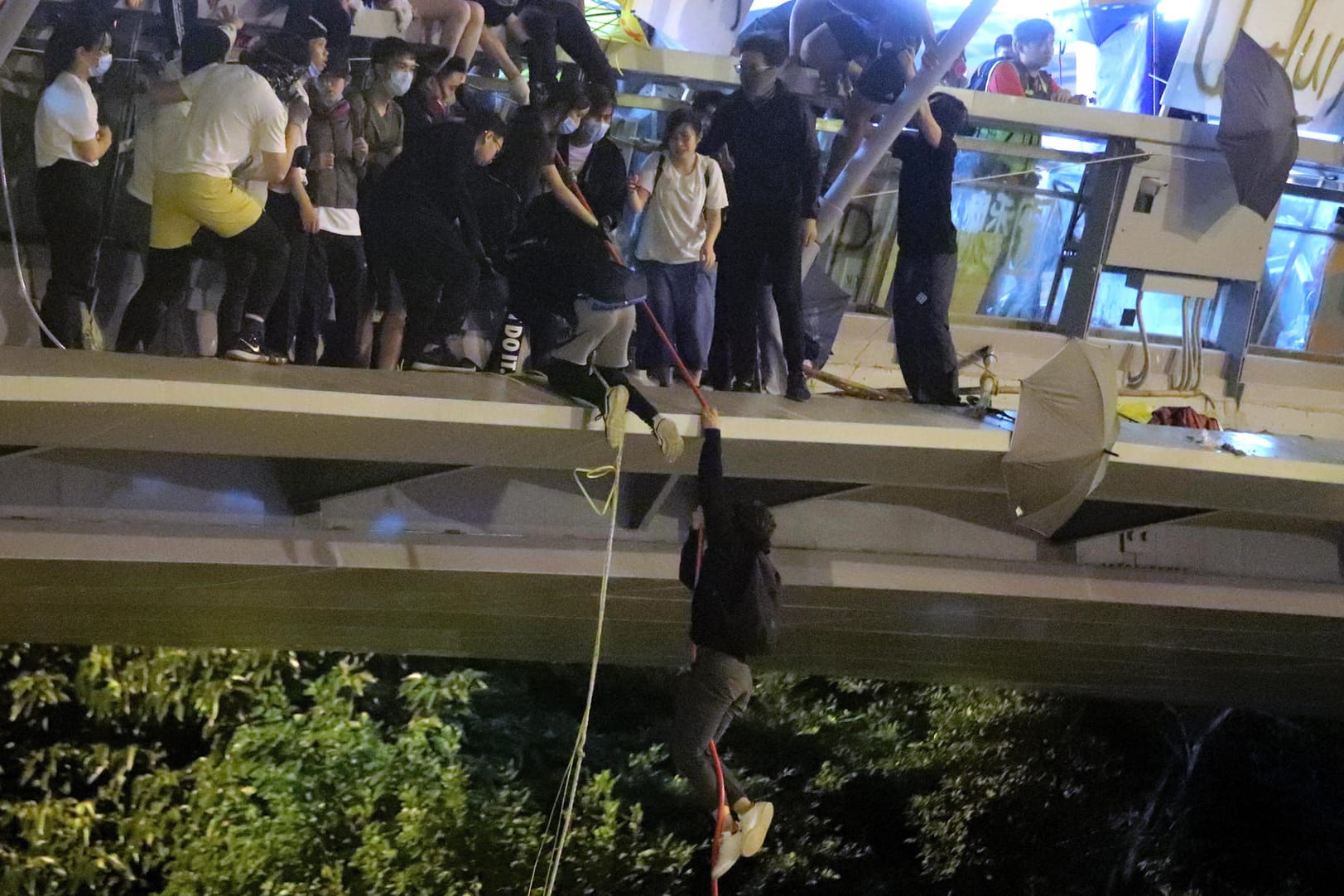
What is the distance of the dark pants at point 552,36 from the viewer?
3.87 metres

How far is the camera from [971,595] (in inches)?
193

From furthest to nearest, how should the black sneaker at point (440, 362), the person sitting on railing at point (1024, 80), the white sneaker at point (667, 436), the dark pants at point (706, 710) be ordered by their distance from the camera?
the person sitting on railing at point (1024, 80), the black sneaker at point (440, 362), the dark pants at point (706, 710), the white sneaker at point (667, 436)

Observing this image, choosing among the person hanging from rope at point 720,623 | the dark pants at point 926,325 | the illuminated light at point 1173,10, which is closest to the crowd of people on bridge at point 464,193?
the dark pants at point 926,325

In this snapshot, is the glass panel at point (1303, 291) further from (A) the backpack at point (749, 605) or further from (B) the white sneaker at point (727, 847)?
(B) the white sneaker at point (727, 847)

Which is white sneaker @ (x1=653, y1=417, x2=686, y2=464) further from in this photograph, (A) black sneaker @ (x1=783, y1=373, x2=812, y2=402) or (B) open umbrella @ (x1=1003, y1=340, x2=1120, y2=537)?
(B) open umbrella @ (x1=1003, y1=340, x2=1120, y2=537)

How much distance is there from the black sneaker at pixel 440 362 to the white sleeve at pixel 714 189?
96cm

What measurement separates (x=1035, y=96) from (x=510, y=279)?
8.42 feet

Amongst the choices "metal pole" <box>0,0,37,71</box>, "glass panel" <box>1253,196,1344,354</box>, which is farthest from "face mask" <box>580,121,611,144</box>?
"glass panel" <box>1253,196,1344,354</box>

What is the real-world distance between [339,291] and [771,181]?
1470 millimetres

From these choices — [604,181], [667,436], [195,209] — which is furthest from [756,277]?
[195,209]

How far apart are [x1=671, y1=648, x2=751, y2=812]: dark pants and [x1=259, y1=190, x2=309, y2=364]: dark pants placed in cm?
164

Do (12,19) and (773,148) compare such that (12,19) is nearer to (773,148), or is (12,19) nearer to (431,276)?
(431,276)

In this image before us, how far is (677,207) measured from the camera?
3998mm

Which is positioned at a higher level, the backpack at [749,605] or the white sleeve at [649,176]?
the white sleeve at [649,176]
